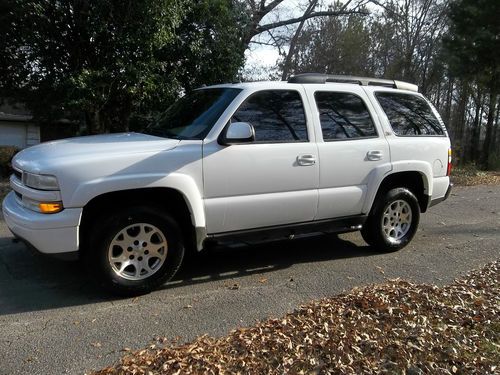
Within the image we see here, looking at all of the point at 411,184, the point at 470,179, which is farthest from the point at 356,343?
the point at 470,179

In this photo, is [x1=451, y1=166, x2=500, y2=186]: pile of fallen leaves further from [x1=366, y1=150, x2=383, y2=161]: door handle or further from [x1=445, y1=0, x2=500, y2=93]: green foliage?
[x1=366, y1=150, x2=383, y2=161]: door handle

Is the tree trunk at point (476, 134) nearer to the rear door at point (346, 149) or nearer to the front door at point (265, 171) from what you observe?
the rear door at point (346, 149)

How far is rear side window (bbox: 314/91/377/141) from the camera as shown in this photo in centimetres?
541

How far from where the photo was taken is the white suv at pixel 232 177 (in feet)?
13.7

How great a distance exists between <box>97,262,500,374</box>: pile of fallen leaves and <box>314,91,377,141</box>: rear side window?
193 cm

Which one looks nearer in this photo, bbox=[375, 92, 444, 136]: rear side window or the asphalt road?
the asphalt road

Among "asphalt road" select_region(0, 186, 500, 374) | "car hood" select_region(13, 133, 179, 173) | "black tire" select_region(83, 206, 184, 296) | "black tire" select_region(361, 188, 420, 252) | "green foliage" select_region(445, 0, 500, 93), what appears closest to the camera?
"asphalt road" select_region(0, 186, 500, 374)

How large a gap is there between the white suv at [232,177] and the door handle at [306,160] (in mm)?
14

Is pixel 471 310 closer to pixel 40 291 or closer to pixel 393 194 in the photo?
pixel 393 194

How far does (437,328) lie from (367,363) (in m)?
0.84

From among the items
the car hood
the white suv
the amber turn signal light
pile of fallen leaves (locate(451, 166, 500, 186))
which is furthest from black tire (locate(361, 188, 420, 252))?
pile of fallen leaves (locate(451, 166, 500, 186))

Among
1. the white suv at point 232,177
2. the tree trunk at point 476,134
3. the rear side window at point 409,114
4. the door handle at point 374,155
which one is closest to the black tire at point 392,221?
the white suv at point 232,177

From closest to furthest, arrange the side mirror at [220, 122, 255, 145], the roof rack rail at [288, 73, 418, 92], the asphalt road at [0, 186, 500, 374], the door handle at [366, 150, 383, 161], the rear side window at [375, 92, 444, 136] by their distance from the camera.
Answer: the asphalt road at [0, 186, 500, 374]
the side mirror at [220, 122, 255, 145]
the roof rack rail at [288, 73, 418, 92]
the door handle at [366, 150, 383, 161]
the rear side window at [375, 92, 444, 136]

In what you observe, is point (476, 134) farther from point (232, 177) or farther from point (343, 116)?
point (232, 177)
